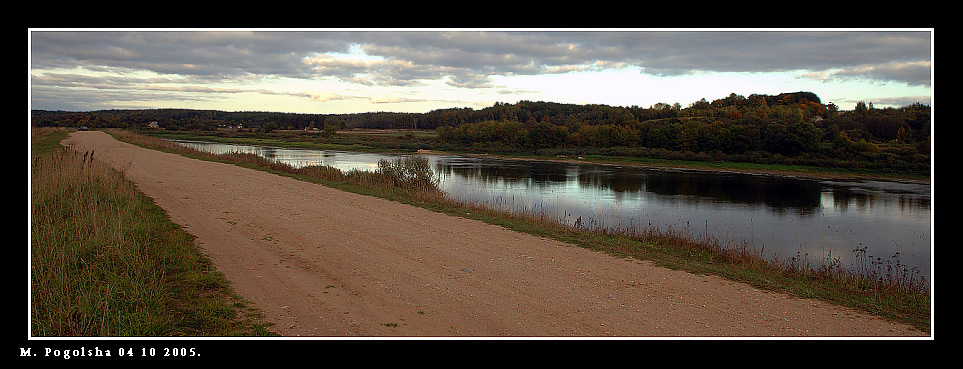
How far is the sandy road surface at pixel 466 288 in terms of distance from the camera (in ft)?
16.2

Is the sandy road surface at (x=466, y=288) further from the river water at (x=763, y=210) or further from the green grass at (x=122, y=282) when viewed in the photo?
the river water at (x=763, y=210)

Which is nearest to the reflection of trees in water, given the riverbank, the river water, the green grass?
the river water

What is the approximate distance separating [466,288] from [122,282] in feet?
11.1

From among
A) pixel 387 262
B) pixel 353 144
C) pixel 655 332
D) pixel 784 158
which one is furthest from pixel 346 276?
pixel 353 144

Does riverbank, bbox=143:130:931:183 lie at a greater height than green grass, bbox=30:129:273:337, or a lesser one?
greater

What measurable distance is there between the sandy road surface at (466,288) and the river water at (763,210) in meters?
4.61

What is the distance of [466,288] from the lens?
6020mm

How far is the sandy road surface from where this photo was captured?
4.93 meters

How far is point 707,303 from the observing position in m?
5.79

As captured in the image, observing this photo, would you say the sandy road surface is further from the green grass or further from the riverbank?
the riverbank

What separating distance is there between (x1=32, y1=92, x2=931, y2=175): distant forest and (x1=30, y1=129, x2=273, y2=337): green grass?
613 centimetres

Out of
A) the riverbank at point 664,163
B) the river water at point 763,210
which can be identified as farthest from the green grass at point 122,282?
the riverbank at point 664,163
